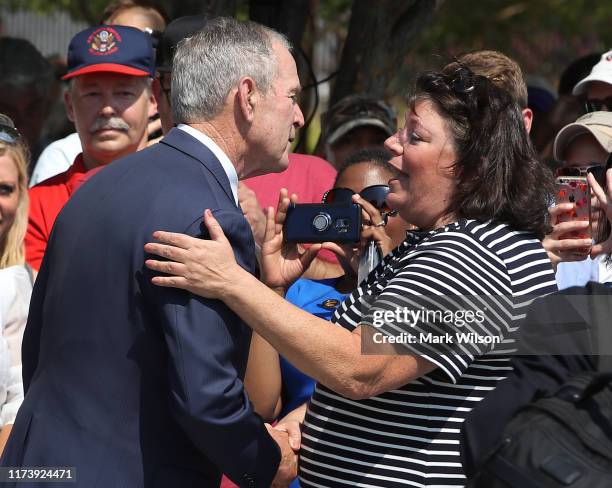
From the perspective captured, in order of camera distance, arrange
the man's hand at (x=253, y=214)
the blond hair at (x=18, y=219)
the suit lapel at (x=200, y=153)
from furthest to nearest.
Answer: the blond hair at (x=18, y=219) < the man's hand at (x=253, y=214) < the suit lapel at (x=200, y=153)

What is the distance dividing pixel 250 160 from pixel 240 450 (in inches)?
32.6

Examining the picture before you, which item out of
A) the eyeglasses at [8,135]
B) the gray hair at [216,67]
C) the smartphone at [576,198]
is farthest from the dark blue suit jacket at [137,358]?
the eyeglasses at [8,135]

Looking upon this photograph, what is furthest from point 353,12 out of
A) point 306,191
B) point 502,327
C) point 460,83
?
point 502,327

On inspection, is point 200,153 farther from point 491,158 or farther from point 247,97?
point 491,158

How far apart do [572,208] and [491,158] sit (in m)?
0.48

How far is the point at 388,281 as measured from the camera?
112 inches

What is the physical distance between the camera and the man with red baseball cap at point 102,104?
4543 mm

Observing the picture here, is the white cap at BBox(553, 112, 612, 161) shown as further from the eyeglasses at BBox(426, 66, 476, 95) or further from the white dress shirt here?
the white dress shirt

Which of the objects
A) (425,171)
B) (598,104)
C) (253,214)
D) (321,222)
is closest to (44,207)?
(253,214)

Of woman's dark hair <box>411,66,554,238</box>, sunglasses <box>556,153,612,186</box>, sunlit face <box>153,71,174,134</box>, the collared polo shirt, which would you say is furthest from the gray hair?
the collared polo shirt

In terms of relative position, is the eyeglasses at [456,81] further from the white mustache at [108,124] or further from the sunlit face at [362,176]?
the white mustache at [108,124]

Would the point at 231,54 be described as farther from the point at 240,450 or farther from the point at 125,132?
the point at 125,132

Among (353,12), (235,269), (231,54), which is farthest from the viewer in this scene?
(353,12)

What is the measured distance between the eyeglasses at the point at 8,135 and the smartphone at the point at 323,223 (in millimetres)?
1516
